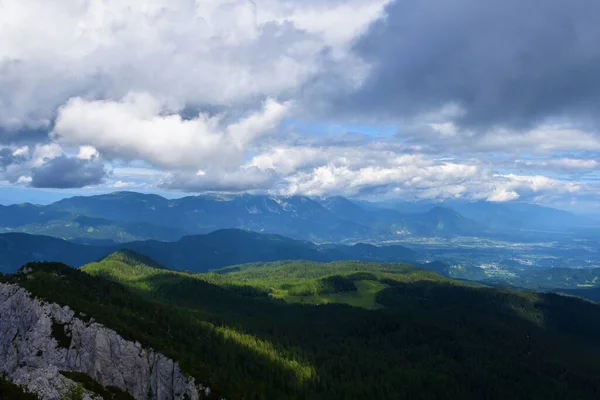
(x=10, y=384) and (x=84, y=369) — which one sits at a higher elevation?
(x=10, y=384)

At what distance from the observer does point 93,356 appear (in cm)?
15712

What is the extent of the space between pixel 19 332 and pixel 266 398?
97329 millimetres

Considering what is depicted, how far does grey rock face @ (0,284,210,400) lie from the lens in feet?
506

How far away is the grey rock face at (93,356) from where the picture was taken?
15412 cm

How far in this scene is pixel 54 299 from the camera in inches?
6791

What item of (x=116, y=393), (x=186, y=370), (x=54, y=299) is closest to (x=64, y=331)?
(x=54, y=299)

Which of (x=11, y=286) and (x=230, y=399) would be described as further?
(x=11, y=286)

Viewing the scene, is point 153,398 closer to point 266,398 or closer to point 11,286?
point 266,398

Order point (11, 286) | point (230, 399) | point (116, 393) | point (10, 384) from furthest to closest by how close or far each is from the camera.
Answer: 1. point (11, 286)
2. point (230, 399)
3. point (116, 393)
4. point (10, 384)

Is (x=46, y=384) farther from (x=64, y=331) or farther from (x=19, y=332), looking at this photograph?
(x=19, y=332)

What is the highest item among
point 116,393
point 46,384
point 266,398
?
point 46,384

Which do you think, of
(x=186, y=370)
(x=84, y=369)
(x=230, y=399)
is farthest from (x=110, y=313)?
(x=230, y=399)

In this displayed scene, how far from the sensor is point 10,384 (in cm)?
9525

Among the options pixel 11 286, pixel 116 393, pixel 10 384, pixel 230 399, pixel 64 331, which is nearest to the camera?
pixel 10 384
